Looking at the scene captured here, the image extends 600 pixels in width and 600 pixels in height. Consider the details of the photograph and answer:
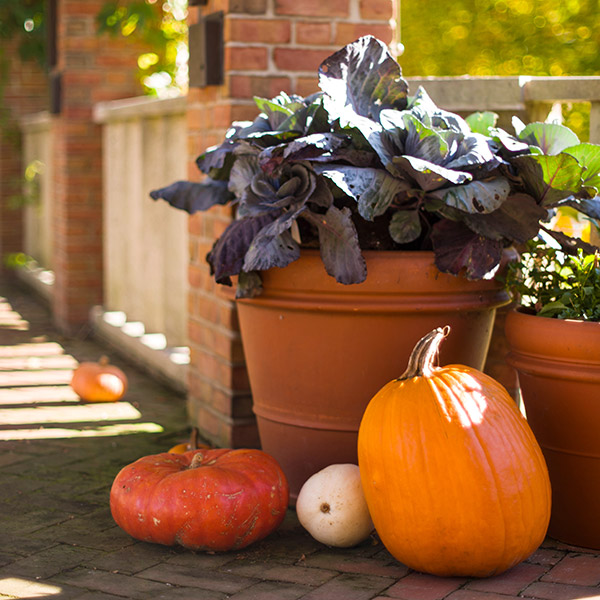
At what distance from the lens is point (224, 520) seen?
2.42 meters

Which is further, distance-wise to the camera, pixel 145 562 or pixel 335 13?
pixel 335 13

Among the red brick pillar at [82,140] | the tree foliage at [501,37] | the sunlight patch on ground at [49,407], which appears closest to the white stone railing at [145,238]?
the red brick pillar at [82,140]

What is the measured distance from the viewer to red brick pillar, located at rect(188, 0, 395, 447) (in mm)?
3244

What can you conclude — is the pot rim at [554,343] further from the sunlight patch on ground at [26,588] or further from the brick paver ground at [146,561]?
the sunlight patch on ground at [26,588]

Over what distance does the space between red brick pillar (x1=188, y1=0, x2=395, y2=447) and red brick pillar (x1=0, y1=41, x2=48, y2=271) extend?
6.45 metres

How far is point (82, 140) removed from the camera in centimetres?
622

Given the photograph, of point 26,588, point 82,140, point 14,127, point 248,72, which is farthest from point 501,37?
point 26,588

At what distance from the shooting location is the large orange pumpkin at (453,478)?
2221 millimetres

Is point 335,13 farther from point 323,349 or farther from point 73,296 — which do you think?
point 73,296

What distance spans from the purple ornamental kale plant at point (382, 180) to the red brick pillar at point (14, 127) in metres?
7.23

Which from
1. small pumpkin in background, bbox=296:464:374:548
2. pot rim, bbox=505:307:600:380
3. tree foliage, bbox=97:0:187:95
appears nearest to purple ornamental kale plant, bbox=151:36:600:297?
pot rim, bbox=505:307:600:380

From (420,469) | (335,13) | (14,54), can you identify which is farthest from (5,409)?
(14,54)

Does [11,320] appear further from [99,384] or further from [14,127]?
[14,127]

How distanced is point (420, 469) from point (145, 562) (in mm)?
721
